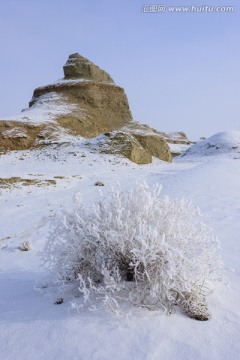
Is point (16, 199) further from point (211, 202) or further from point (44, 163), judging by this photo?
point (44, 163)

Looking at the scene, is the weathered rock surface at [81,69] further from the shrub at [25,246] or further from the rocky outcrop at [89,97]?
the shrub at [25,246]

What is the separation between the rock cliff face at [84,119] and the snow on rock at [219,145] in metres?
9.04

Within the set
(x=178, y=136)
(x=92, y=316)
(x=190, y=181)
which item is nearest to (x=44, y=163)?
(x=190, y=181)

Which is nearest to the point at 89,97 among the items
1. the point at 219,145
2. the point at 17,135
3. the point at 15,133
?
the point at 15,133

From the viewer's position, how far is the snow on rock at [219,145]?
3475 cm

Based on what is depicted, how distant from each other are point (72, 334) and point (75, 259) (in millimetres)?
703

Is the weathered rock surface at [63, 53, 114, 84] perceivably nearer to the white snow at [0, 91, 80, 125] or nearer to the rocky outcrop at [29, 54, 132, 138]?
the rocky outcrop at [29, 54, 132, 138]

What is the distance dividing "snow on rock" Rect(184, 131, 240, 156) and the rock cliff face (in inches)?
356

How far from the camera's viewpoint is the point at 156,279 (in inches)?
102

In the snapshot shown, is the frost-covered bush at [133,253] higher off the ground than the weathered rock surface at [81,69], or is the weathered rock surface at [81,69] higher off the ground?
the weathered rock surface at [81,69]

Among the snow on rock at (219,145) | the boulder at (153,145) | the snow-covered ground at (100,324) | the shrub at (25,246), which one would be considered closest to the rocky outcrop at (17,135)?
the boulder at (153,145)

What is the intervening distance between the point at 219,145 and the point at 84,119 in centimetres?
1692

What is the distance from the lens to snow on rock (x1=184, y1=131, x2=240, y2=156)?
34750 millimetres

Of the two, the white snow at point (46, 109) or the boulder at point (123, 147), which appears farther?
the white snow at point (46, 109)
